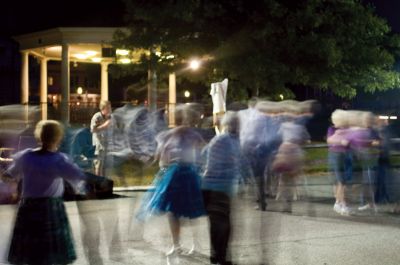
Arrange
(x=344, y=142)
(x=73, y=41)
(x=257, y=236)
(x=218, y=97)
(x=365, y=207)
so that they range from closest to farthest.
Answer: (x=257, y=236) → (x=344, y=142) → (x=365, y=207) → (x=218, y=97) → (x=73, y=41)

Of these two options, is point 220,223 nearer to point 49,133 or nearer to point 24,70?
point 49,133

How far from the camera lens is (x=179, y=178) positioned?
7.26m

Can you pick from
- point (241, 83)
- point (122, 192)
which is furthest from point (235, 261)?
point (241, 83)

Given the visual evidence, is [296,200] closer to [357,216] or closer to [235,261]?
[357,216]

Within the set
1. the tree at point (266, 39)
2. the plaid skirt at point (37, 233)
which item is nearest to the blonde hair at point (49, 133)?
the plaid skirt at point (37, 233)

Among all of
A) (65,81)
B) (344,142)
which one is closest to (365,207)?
(344,142)

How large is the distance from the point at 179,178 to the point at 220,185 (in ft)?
1.59

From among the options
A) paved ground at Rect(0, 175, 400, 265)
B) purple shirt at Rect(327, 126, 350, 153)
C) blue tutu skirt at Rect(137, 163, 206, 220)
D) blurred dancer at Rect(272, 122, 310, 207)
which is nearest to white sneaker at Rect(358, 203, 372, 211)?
paved ground at Rect(0, 175, 400, 265)

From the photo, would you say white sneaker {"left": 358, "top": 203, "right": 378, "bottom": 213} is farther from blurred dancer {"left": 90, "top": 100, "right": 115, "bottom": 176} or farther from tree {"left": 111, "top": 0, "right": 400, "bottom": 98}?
tree {"left": 111, "top": 0, "right": 400, "bottom": 98}

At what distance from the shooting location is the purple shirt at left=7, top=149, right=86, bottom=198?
216 inches

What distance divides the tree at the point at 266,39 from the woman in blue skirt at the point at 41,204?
1647cm

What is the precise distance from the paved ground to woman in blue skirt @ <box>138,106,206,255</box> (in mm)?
573

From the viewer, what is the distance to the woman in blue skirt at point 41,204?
549 centimetres

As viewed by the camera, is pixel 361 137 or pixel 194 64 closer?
pixel 361 137
